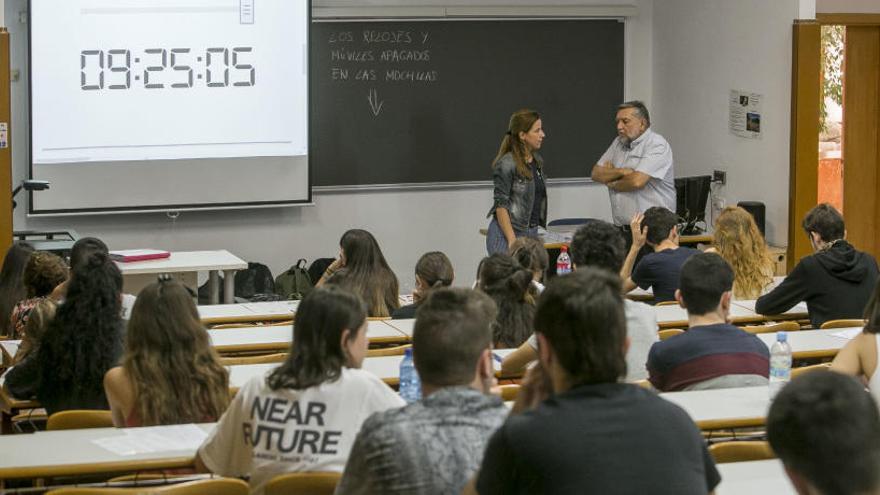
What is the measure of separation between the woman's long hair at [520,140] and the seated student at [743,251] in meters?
1.93

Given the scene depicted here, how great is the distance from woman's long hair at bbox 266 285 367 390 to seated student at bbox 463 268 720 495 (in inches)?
38.7

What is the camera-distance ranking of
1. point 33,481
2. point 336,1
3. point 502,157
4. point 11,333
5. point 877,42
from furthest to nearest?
point 877,42 < point 336,1 < point 502,157 < point 11,333 < point 33,481

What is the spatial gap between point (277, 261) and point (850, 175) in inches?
188

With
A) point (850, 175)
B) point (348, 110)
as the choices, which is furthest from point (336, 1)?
point (850, 175)

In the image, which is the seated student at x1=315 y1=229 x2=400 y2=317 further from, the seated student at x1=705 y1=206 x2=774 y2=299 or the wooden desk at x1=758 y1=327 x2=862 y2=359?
the wooden desk at x1=758 y1=327 x2=862 y2=359

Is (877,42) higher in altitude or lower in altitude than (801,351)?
higher

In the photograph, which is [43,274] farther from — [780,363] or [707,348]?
[780,363]

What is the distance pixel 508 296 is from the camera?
5570 millimetres

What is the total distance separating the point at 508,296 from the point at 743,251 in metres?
1.92

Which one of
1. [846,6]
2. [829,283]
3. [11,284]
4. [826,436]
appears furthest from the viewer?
[846,6]

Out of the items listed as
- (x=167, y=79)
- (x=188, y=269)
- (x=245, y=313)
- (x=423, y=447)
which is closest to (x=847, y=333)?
(x=245, y=313)

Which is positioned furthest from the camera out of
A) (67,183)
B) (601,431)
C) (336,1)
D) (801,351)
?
(336,1)

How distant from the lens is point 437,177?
10.6 meters

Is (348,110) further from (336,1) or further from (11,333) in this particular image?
(11,333)
